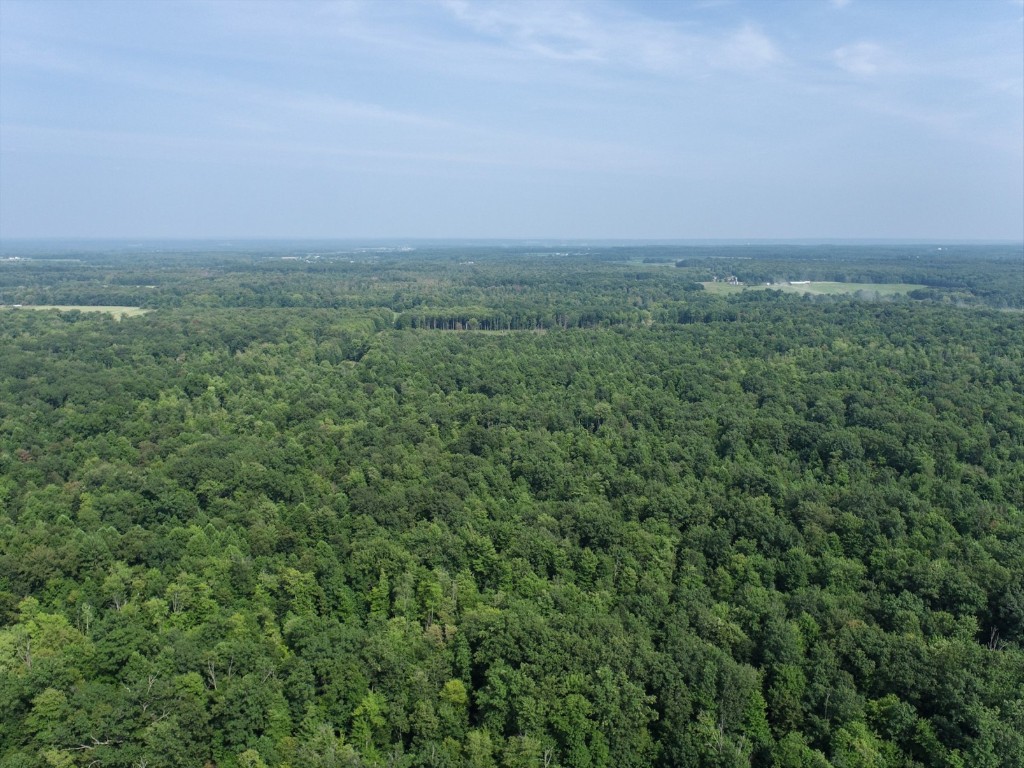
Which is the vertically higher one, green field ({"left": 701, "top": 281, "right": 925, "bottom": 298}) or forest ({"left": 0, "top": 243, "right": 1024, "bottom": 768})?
green field ({"left": 701, "top": 281, "right": 925, "bottom": 298})

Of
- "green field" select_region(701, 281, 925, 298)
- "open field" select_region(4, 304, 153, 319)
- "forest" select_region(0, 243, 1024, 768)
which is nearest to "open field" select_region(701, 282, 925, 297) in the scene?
"green field" select_region(701, 281, 925, 298)

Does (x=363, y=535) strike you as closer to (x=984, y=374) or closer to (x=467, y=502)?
(x=467, y=502)

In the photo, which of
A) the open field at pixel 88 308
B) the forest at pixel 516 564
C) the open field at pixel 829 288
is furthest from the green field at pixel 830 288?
the open field at pixel 88 308

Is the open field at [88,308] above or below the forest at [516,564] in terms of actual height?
above

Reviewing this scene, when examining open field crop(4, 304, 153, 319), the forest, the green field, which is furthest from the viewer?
the green field

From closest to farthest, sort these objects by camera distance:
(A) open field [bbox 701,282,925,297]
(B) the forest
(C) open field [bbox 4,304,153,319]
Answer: (B) the forest < (C) open field [bbox 4,304,153,319] < (A) open field [bbox 701,282,925,297]

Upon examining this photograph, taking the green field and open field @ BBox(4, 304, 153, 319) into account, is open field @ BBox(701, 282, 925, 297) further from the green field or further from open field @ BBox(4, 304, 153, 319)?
open field @ BBox(4, 304, 153, 319)

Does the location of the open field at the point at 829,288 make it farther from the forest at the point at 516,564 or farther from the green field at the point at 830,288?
the forest at the point at 516,564
